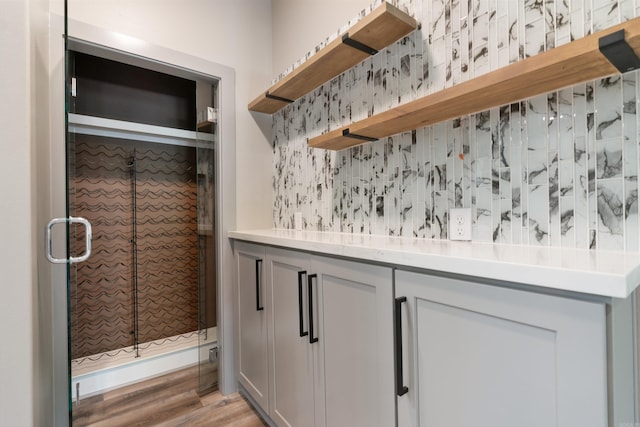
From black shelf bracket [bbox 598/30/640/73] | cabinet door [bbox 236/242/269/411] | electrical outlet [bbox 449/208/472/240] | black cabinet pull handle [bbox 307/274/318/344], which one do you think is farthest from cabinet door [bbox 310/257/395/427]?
black shelf bracket [bbox 598/30/640/73]

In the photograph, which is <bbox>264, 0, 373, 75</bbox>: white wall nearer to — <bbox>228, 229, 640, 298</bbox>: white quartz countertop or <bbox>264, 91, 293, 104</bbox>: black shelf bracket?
<bbox>264, 91, 293, 104</bbox>: black shelf bracket

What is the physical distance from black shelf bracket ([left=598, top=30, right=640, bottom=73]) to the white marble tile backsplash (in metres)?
0.09

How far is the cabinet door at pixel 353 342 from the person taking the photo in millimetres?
982

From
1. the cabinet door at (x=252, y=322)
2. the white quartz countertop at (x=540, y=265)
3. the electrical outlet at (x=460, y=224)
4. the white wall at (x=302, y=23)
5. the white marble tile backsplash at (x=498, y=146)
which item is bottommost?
the cabinet door at (x=252, y=322)

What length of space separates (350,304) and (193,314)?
2.19m

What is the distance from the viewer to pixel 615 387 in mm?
584

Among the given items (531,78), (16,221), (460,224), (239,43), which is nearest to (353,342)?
(460,224)

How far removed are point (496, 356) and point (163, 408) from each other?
208 cm

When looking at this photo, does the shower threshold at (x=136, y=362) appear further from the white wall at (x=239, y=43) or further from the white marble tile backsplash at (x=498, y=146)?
the white marble tile backsplash at (x=498, y=146)

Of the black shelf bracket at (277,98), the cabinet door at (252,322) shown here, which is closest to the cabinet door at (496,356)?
the cabinet door at (252,322)

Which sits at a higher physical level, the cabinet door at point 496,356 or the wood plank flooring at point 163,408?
the cabinet door at point 496,356

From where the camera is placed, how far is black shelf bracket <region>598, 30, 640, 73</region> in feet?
2.12

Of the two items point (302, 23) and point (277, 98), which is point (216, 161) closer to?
point (277, 98)

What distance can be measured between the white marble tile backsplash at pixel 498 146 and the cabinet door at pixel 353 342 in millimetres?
387
